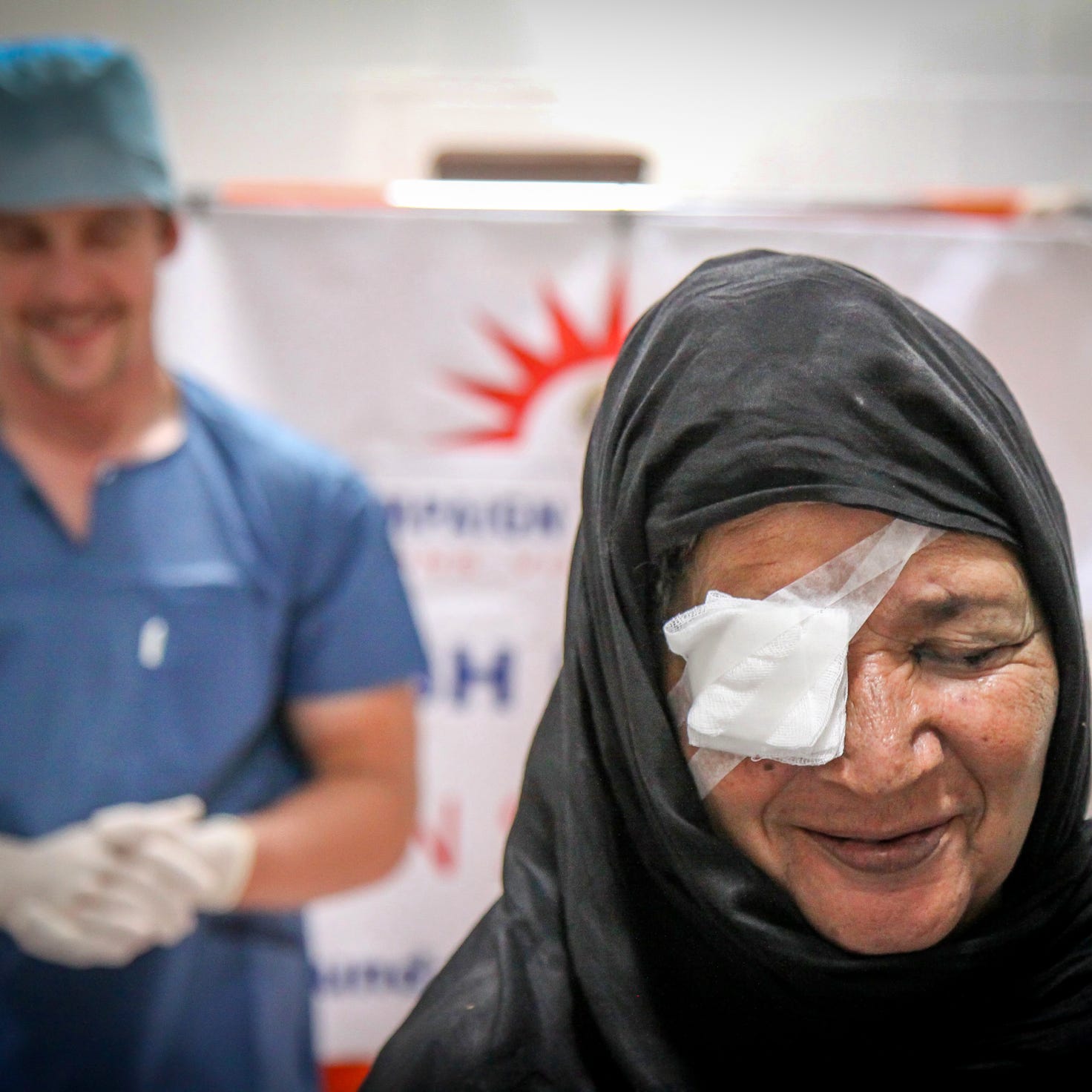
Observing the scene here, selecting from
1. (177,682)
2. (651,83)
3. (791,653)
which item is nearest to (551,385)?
(651,83)

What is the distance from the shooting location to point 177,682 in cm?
118

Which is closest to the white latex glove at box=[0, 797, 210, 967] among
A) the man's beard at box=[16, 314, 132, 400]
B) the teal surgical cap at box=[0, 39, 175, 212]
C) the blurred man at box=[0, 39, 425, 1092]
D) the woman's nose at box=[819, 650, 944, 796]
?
the blurred man at box=[0, 39, 425, 1092]

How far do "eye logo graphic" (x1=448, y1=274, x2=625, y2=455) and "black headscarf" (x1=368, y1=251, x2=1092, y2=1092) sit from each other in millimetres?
387

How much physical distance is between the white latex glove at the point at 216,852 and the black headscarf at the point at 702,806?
0.40 m

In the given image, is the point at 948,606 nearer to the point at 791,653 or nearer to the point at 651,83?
the point at 791,653

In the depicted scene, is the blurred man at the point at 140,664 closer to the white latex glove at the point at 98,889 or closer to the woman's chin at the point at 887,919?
the white latex glove at the point at 98,889

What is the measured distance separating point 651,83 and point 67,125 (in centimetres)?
59

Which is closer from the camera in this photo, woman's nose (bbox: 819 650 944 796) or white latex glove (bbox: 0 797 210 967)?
woman's nose (bbox: 819 650 944 796)

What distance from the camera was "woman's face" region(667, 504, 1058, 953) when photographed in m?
0.72

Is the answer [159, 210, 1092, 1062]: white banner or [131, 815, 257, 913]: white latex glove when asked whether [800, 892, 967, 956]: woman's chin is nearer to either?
[159, 210, 1092, 1062]: white banner

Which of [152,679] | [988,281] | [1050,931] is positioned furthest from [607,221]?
[1050,931]

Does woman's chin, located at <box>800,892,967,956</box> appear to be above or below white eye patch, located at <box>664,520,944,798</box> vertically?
below

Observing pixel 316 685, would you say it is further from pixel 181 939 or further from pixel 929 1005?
pixel 929 1005

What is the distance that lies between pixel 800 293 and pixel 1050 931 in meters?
0.45
